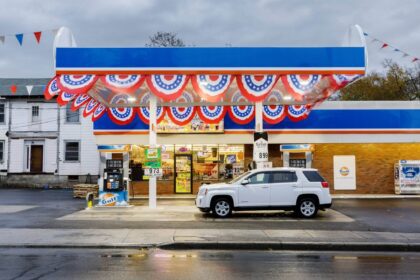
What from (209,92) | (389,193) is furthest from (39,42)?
(389,193)

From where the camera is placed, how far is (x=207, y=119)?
83.0ft

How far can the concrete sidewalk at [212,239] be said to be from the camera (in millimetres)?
11406

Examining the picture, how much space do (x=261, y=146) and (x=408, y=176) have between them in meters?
11.5

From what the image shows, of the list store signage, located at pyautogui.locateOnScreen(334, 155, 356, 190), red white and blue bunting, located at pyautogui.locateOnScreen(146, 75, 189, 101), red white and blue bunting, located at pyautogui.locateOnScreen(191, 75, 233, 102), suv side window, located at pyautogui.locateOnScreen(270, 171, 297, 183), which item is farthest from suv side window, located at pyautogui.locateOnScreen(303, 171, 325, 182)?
store signage, located at pyautogui.locateOnScreen(334, 155, 356, 190)

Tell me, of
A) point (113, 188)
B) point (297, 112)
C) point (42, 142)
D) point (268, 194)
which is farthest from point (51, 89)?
point (42, 142)

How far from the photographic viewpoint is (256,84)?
17984 mm

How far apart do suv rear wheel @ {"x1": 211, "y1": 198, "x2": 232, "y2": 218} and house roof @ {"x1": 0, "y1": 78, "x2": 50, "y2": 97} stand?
25.3 metres

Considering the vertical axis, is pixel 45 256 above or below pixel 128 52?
below

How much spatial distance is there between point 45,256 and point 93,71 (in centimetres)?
862

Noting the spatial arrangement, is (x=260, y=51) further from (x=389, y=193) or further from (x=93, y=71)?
(x=389, y=193)

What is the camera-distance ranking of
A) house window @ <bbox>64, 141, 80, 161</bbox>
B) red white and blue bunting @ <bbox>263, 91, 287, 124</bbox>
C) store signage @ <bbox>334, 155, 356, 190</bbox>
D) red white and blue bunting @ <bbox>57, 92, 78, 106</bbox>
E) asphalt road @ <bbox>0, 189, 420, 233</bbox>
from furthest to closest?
house window @ <bbox>64, 141, 80, 161</bbox> < store signage @ <bbox>334, 155, 356, 190</bbox> < red white and blue bunting @ <bbox>263, 91, 287, 124</bbox> < red white and blue bunting @ <bbox>57, 92, 78, 106</bbox> < asphalt road @ <bbox>0, 189, 420, 233</bbox>

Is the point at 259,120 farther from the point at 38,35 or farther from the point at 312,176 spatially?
the point at 38,35

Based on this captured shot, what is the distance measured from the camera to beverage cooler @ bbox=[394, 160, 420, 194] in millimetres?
25797

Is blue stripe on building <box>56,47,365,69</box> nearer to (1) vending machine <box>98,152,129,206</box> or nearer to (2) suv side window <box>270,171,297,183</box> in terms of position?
(2) suv side window <box>270,171,297,183</box>
